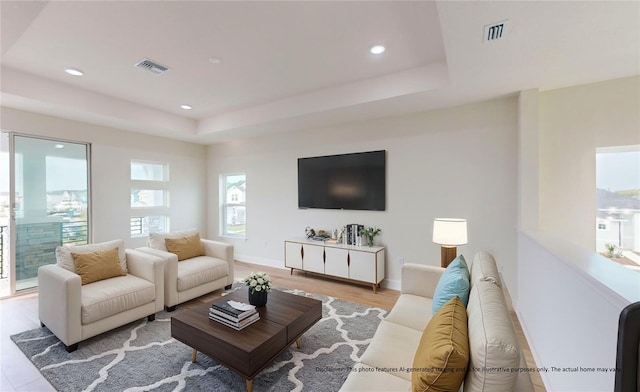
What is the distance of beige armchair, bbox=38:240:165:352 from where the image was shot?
2307 millimetres

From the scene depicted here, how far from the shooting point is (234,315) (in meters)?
2.05

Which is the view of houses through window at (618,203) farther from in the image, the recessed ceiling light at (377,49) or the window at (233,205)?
the window at (233,205)

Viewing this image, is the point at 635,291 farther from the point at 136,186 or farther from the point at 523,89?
the point at 136,186

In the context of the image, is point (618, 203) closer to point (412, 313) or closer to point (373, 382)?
point (412, 313)

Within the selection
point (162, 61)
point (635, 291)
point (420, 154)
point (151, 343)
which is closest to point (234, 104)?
point (162, 61)

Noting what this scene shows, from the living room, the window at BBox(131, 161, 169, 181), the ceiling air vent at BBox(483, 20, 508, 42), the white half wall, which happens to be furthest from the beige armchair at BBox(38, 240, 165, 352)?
the ceiling air vent at BBox(483, 20, 508, 42)

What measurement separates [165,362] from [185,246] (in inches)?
67.9

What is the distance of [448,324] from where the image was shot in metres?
1.23

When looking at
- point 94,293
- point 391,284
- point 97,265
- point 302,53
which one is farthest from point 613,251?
point 97,265

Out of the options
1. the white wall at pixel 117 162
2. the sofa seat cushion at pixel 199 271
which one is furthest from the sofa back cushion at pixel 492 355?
the white wall at pixel 117 162

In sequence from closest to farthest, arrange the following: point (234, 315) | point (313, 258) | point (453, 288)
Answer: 1. point (453, 288)
2. point (234, 315)
3. point (313, 258)

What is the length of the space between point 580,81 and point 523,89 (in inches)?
19.2

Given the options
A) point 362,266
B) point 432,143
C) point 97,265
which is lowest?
point 362,266

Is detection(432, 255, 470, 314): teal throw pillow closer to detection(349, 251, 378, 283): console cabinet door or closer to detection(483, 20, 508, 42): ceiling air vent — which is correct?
detection(483, 20, 508, 42): ceiling air vent
